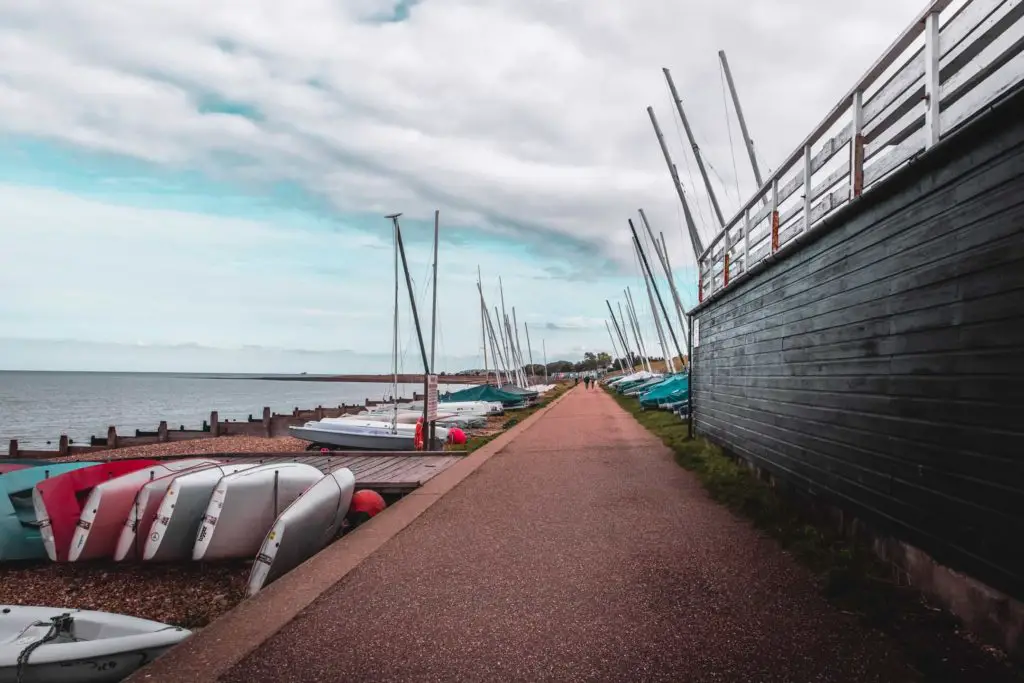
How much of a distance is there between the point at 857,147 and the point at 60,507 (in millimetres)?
9740

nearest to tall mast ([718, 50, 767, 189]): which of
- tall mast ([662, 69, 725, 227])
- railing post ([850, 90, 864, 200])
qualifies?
tall mast ([662, 69, 725, 227])

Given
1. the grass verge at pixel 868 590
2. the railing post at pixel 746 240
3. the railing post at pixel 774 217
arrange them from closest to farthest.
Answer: the grass verge at pixel 868 590
the railing post at pixel 774 217
the railing post at pixel 746 240

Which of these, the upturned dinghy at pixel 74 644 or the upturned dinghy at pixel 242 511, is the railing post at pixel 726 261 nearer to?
the upturned dinghy at pixel 242 511

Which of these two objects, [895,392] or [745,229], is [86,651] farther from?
[745,229]

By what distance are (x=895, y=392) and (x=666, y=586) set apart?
241cm

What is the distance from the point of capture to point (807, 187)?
25.3ft

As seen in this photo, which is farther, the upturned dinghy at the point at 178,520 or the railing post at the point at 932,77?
the upturned dinghy at the point at 178,520

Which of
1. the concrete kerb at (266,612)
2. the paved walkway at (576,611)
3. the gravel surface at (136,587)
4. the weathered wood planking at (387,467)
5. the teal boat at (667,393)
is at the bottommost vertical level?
the gravel surface at (136,587)

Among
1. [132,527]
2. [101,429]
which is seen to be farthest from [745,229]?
[101,429]

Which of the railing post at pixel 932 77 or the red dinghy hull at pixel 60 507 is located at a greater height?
the railing post at pixel 932 77

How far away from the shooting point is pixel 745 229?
36.3ft

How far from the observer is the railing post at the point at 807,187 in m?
7.57

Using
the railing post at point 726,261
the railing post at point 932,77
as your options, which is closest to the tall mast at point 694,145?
the railing post at point 726,261

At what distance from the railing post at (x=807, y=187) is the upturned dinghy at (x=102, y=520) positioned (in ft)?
28.6
